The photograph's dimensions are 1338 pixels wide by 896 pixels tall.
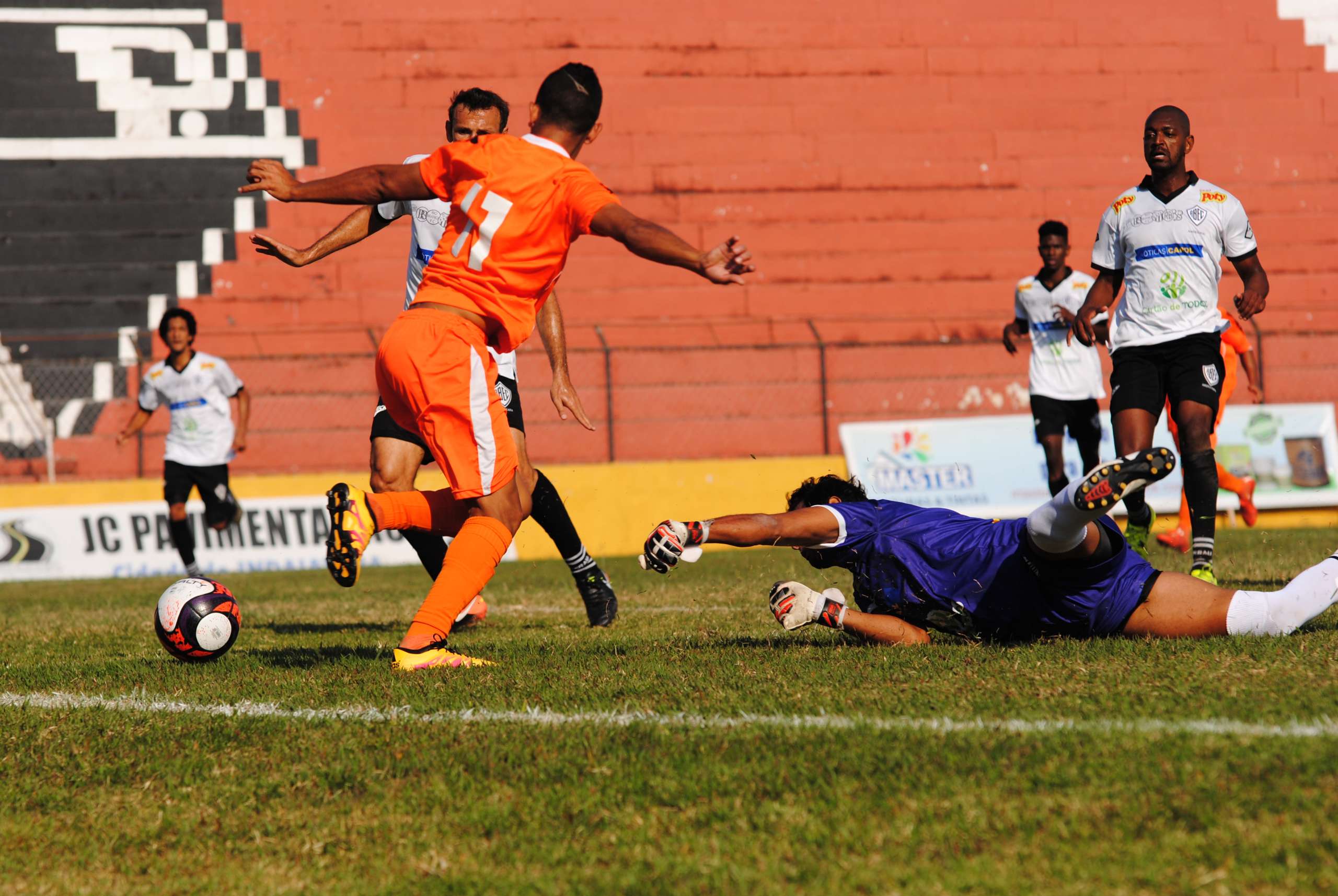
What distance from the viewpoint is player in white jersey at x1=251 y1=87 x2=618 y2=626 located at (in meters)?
5.72

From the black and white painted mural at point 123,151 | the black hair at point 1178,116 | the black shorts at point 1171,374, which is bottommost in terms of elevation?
the black shorts at point 1171,374

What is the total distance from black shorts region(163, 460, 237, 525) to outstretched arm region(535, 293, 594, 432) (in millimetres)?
5590

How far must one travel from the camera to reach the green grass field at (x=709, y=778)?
92.6 inches

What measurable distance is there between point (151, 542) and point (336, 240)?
920 centimetres

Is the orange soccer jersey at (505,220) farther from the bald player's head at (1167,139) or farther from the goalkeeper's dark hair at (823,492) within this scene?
the bald player's head at (1167,139)

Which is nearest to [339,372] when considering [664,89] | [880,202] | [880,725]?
[664,89]

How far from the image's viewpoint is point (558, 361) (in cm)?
632

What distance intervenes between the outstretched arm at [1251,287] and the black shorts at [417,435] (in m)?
3.59

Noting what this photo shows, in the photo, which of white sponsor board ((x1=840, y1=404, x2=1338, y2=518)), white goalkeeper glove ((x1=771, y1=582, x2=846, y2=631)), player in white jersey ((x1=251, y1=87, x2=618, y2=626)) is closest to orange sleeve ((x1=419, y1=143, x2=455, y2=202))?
player in white jersey ((x1=251, y1=87, x2=618, y2=626))

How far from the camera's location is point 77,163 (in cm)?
1836

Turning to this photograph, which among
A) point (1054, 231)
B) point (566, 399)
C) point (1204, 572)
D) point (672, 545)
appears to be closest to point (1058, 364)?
point (1054, 231)

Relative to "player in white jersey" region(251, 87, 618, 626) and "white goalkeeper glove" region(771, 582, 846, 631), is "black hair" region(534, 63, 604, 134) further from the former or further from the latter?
"white goalkeeper glove" region(771, 582, 846, 631)

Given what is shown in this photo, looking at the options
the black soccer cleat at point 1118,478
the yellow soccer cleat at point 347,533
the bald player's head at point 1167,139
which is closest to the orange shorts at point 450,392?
the yellow soccer cleat at point 347,533

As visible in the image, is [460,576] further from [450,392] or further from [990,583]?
[990,583]
